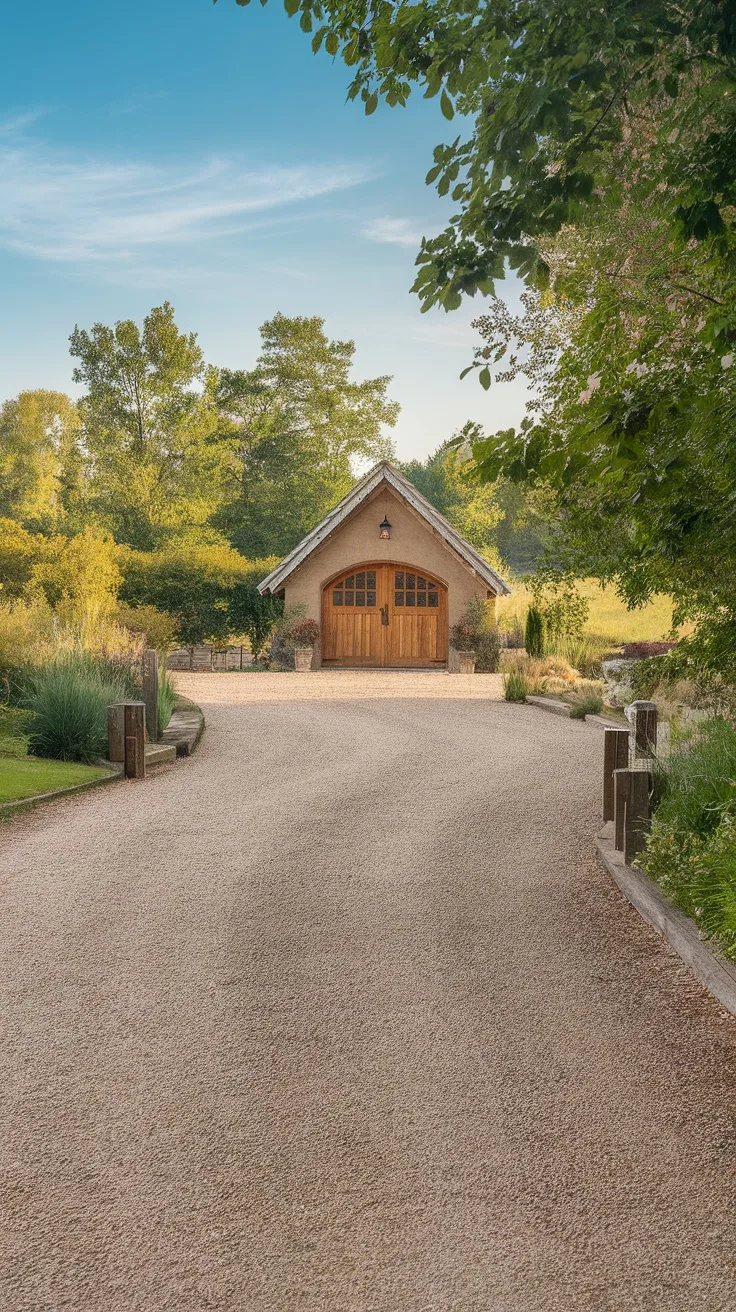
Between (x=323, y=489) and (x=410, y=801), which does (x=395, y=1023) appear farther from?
(x=323, y=489)

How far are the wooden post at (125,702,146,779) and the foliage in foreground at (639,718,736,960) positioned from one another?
18.4 feet

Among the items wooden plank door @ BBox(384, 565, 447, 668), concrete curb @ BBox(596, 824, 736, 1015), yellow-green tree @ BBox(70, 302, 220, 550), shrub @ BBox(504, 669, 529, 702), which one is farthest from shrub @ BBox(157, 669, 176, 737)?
yellow-green tree @ BBox(70, 302, 220, 550)

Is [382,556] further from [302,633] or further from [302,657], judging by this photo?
[302,657]

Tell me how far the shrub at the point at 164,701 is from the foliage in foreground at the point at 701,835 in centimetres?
712

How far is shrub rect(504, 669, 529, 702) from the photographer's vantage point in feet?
60.2

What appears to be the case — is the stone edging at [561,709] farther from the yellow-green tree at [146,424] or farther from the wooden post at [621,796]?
the yellow-green tree at [146,424]

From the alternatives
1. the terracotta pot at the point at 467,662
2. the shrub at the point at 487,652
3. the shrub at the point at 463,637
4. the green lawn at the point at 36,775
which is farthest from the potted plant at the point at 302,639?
the green lawn at the point at 36,775

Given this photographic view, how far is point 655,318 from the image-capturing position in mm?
5812

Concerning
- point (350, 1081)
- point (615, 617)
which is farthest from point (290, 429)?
point (350, 1081)

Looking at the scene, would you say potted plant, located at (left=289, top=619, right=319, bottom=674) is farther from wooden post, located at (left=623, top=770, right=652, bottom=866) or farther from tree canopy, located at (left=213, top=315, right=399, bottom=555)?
wooden post, located at (left=623, top=770, right=652, bottom=866)

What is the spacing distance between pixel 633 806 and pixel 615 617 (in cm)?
2789

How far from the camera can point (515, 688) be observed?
60.2 ft

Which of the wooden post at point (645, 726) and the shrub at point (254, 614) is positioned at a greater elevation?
the shrub at point (254, 614)

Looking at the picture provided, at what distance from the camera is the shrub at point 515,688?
60.2 ft
